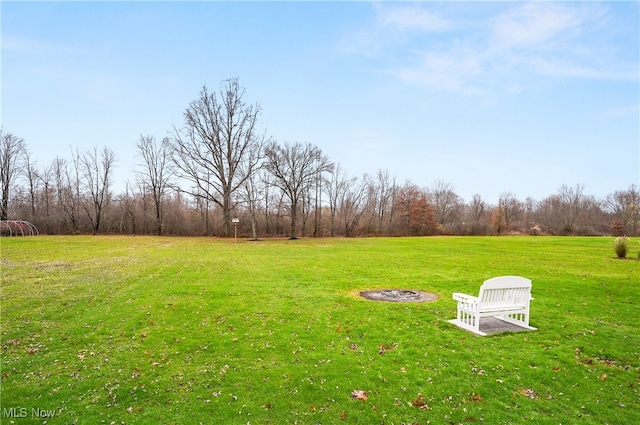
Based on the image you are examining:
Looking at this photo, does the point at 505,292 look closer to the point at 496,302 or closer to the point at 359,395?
the point at 496,302

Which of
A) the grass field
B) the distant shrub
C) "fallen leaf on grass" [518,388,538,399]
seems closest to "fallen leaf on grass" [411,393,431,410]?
the grass field

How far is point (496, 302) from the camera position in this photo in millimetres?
7383

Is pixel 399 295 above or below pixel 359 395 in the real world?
above

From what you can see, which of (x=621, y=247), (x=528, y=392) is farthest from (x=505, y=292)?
(x=621, y=247)

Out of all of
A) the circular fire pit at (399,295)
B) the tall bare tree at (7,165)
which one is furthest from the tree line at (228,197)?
the circular fire pit at (399,295)

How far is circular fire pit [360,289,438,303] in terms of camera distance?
9898mm

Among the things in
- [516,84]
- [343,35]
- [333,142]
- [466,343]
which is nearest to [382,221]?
[333,142]

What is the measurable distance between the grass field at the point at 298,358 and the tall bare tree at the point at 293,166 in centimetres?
2980

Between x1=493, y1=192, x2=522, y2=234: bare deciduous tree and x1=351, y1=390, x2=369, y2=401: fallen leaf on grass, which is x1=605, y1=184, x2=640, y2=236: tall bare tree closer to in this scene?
x1=493, y1=192, x2=522, y2=234: bare deciduous tree

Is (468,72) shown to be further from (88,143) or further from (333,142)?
(88,143)

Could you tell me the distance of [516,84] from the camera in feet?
60.6

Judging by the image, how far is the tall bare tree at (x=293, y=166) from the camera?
40250mm

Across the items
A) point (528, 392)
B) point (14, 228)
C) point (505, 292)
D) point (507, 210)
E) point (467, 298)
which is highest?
point (507, 210)

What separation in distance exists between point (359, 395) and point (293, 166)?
37600mm
